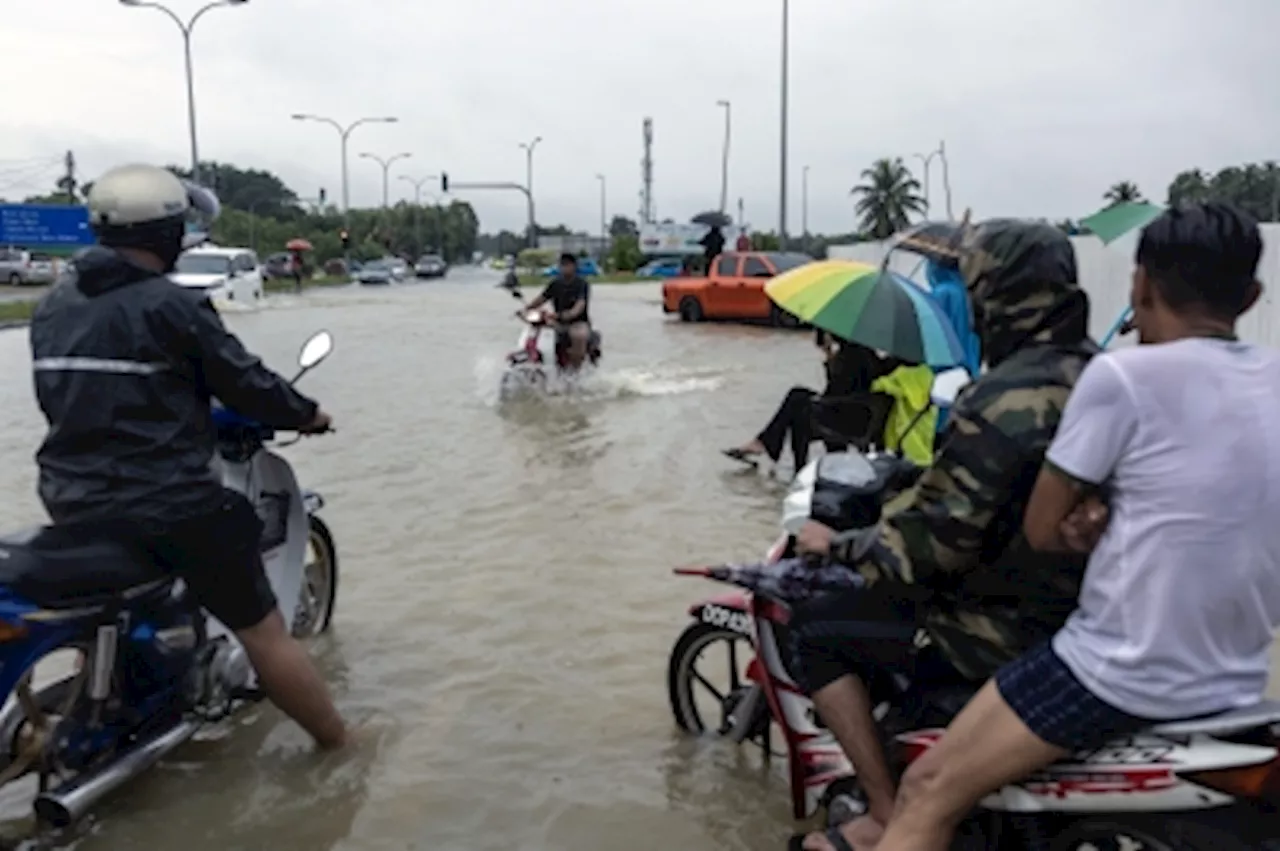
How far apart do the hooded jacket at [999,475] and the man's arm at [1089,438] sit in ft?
0.58

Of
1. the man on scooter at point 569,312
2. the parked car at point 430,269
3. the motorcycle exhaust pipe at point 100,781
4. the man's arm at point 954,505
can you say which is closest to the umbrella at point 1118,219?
the man's arm at point 954,505

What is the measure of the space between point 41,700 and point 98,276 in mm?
1271

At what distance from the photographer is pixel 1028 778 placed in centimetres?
280

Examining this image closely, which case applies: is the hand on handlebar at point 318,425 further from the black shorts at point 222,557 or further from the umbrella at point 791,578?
the umbrella at point 791,578

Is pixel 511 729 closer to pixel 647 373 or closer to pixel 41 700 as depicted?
pixel 41 700

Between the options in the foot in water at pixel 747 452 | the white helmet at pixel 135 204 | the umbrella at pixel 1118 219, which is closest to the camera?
the white helmet at pixel 135 204

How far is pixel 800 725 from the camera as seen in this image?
3.68 meters

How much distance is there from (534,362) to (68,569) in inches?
436

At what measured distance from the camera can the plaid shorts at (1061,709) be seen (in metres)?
2.63

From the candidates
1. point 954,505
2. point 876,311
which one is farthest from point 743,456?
point 954,505

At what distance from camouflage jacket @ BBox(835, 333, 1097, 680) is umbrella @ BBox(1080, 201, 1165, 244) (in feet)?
16.7

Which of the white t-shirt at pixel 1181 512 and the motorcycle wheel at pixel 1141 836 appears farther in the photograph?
the motorcycle wheel at pixel 1141 836

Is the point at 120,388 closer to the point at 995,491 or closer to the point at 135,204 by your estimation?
the point at 135,204

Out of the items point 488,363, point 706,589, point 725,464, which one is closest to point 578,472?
point 725,464
